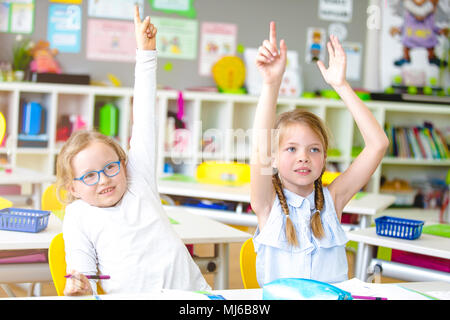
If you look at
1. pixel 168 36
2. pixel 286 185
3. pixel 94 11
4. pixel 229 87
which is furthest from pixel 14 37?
pixel 286 185

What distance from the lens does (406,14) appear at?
6.11m

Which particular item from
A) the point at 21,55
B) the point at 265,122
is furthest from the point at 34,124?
the point at 265,122

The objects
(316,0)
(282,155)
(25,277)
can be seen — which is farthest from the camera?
(316,0)

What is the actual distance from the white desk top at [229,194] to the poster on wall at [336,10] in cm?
296

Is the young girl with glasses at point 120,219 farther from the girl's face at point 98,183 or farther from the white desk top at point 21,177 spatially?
the white desk top at point 21,177

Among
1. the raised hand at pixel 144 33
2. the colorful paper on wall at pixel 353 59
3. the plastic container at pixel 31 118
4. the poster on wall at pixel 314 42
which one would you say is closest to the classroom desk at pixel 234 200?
the raised hand at pixel 144 33

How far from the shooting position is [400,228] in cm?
217

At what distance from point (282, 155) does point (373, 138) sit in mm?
279

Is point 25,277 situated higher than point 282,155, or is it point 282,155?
point 282,155

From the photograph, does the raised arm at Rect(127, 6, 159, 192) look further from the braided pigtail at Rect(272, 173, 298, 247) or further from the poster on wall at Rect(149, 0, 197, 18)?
the poster on wall at Rect(149, 0, 197, 18)
